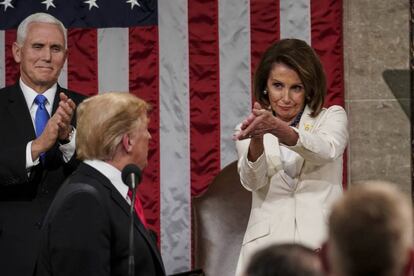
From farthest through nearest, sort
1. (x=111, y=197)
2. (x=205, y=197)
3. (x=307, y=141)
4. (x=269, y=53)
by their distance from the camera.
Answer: (x=205, y=197)
(x=269, y=53)
(x=307, y=141)
(x=111, y=197)

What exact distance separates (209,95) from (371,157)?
1.01 metres

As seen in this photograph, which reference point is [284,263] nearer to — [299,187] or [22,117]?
[299,187]

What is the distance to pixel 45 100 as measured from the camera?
452cm

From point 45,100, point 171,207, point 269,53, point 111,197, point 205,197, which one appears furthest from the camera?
point 171,207

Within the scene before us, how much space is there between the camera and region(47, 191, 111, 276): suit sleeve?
10.1ft

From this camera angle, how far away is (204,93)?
5934mm

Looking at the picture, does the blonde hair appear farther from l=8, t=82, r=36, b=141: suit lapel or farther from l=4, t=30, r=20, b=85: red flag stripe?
l=4, t=30, r=20, b=85: red flag stripe

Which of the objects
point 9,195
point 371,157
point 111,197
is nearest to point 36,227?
point 9,195

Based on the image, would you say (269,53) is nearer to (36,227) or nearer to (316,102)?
(316,102)

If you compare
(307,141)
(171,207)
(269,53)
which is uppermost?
(269,53)

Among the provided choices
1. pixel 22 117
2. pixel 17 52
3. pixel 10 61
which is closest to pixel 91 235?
pixel 22 117

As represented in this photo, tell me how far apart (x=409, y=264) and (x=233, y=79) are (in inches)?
158

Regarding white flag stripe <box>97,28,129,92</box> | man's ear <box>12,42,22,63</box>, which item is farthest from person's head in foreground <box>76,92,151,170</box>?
white flag stripe <box>97,28,129,92</box>

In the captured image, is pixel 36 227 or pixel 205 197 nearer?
pixel 36 227
